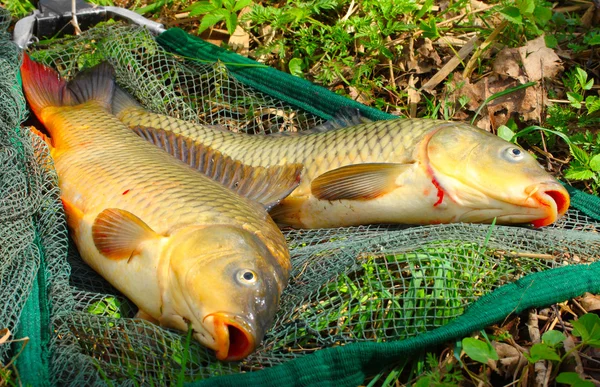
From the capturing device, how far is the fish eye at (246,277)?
2.06 m

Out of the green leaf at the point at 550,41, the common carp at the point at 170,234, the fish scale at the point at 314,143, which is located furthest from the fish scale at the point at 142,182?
the green leaf at the point at 550,41

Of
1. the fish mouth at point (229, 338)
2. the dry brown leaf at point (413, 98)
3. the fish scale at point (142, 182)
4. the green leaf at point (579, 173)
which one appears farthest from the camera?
the dry brown leaf at point (413, 98)

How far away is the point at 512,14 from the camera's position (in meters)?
3.59

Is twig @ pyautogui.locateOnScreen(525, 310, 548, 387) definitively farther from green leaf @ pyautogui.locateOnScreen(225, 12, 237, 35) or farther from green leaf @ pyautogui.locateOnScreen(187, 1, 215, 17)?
green leaf @ pyautogui.locateOnScreen(187, 1, 215, 17)

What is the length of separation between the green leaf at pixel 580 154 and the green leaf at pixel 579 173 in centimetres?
4

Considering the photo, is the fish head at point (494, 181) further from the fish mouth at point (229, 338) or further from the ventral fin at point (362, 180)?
the fish mouth at point (229, 338)

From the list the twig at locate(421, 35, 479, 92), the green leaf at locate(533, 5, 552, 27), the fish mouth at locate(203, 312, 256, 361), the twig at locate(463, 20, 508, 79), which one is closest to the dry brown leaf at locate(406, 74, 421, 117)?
the twig at locate(421, 35, 479, 92)

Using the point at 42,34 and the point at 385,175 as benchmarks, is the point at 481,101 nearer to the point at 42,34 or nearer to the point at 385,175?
the point at 385,175

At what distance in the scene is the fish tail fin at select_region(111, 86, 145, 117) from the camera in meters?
3.08

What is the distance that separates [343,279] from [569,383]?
0.74m

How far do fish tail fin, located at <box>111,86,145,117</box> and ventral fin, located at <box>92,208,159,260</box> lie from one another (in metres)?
0.85

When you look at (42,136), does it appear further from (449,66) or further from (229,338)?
(449,66)

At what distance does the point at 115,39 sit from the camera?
3.37 m

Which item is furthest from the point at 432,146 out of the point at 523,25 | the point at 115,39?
the point at 115,39
